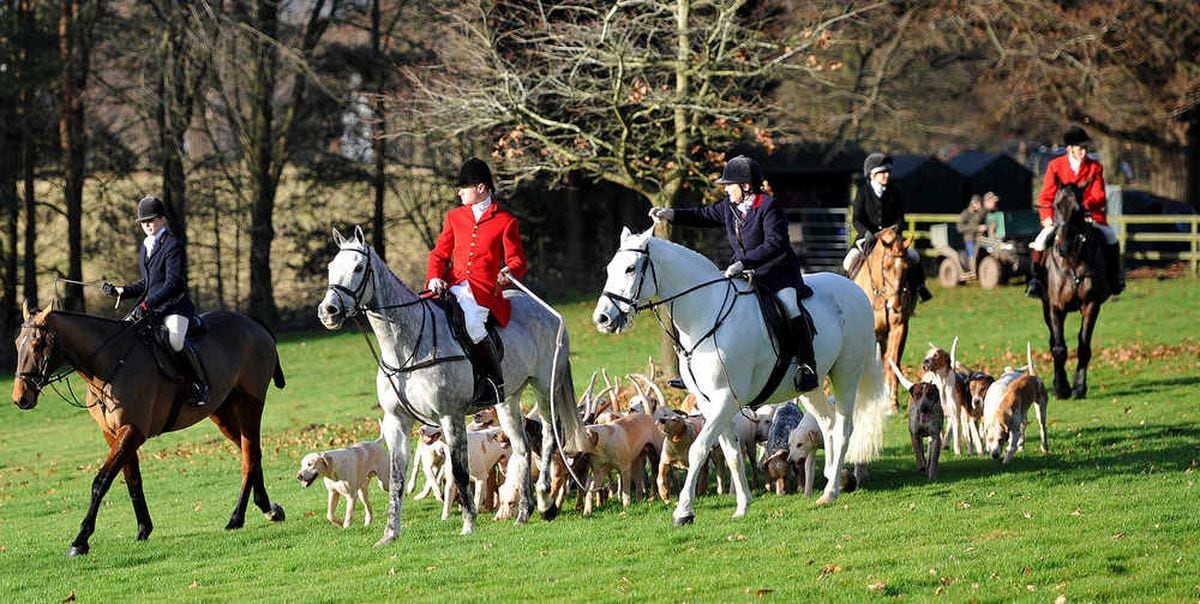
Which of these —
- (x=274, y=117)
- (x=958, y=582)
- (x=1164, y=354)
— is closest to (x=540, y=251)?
(x=274, y=117)

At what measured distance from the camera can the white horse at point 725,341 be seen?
33.0ft

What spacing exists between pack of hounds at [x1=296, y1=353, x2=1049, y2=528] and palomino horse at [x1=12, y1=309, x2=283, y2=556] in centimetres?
97

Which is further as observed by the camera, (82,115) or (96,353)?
(82,115)

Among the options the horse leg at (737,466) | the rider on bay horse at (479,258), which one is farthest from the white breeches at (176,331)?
the horse leg at (737,466)

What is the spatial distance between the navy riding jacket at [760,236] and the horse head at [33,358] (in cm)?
478

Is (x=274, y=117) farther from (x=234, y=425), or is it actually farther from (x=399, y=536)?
(x=399, y=536)

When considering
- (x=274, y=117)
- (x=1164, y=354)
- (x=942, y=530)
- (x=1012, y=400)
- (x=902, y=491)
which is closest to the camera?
(x=942, y=530)

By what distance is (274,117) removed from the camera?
33625 millimetres

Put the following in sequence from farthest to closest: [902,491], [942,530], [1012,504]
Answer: [902,491] → [1012,504] → [942,530]

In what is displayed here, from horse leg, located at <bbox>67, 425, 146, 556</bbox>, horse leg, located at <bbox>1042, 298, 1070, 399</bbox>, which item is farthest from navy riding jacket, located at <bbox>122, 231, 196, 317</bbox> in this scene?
horse leg, located at <bbox>1042, 298, 1070, 399</bbox>

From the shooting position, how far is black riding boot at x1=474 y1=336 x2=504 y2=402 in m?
11.0

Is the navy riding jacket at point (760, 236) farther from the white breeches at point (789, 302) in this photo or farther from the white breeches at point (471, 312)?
the white breeches at point (471, 312)

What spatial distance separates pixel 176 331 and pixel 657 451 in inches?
157

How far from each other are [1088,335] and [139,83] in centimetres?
2160
